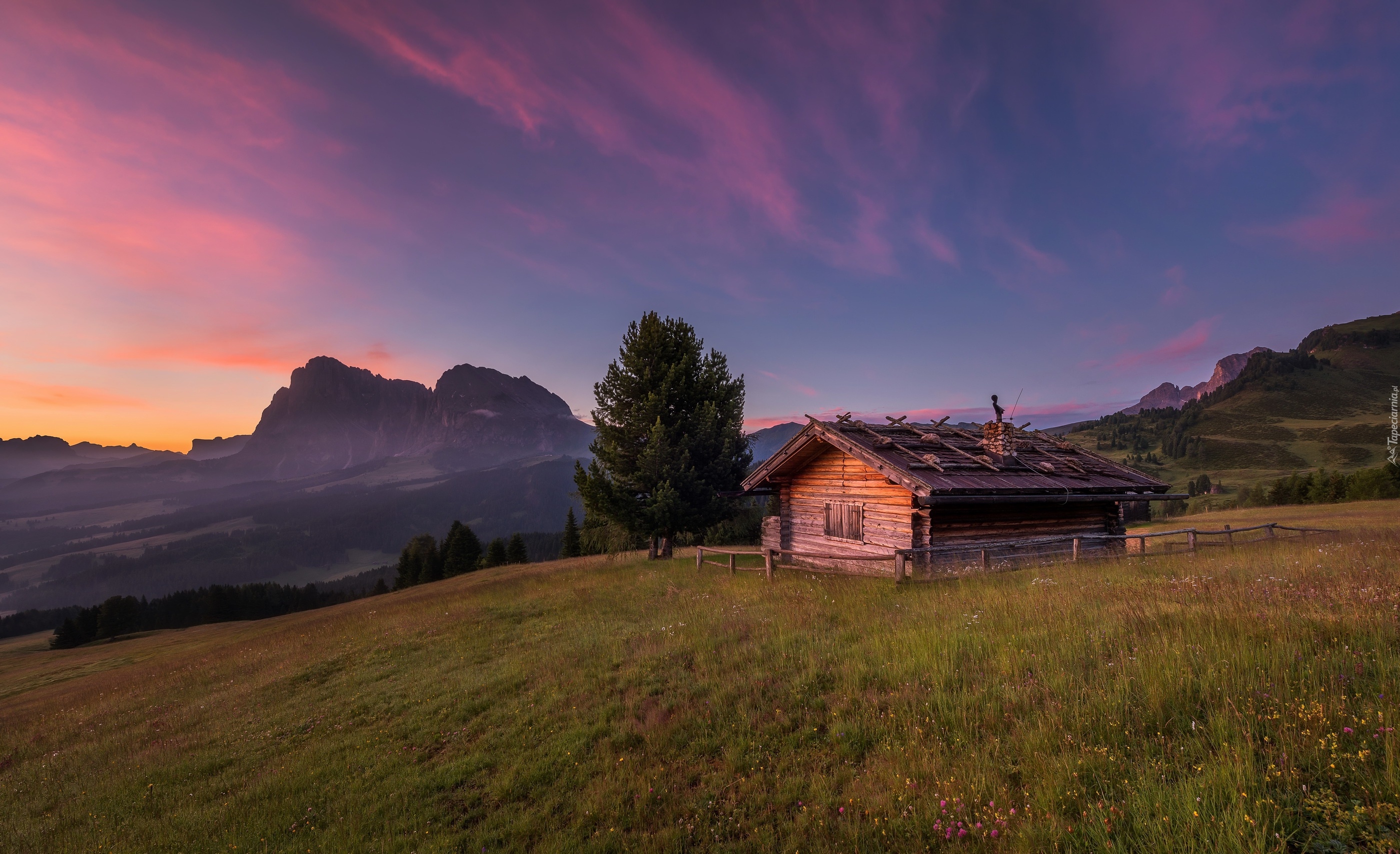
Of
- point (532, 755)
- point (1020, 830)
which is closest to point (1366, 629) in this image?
point (1020, 830)

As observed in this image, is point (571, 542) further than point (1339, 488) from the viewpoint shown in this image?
Yes

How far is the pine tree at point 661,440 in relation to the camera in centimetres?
2220

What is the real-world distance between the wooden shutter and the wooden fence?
100 cm

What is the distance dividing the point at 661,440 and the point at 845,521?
8.38 meters

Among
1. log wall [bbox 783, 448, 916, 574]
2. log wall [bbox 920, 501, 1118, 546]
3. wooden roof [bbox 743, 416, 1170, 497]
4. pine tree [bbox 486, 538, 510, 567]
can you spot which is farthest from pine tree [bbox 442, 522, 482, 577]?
log wall [bbox 920, 501, 1118, 546]

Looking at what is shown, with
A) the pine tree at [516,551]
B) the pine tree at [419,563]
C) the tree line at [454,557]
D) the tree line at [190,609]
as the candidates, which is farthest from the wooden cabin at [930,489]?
the tree line at [190,609]

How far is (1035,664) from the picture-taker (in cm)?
598

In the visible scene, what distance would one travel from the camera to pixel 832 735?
5.60 meters

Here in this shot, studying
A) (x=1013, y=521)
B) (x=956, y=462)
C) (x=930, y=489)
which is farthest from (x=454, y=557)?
(x=930, y=489)

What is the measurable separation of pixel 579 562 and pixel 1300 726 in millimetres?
29584

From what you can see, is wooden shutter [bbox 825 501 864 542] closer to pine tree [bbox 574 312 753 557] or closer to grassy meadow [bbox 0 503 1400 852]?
grassy meadow [bbox 0 503 1400 852]

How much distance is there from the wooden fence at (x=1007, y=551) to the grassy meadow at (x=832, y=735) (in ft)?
5.33

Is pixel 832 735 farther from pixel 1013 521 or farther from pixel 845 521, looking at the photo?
pixel 1013 521

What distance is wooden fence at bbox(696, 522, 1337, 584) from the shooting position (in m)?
13.8
